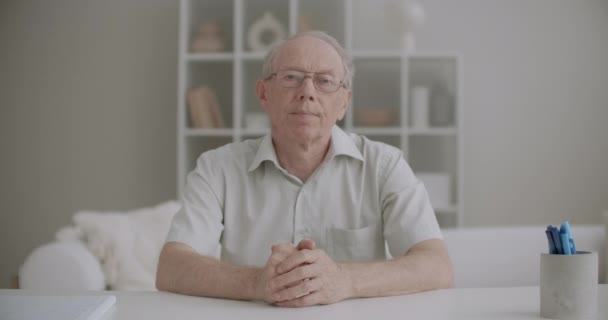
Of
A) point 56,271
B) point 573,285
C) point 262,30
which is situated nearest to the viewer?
point 573,285

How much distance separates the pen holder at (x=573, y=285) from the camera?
0.89 meters

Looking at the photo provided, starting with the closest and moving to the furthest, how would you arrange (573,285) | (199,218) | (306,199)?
1. (573,285)
2. (199,218)
3. (306,199)

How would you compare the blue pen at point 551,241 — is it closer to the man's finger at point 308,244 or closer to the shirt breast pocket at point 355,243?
the man's finger at point 308,244

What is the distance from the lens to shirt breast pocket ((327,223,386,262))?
1.54m

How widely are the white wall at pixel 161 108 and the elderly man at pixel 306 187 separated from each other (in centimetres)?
197

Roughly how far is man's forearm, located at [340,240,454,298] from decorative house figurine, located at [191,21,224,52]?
2146mm

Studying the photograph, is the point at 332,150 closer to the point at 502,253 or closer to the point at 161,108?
the point at 502,253

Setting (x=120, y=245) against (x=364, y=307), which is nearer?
(x=364, y=307)

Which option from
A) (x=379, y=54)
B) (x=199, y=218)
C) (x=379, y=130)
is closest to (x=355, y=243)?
(x=199, y=218)

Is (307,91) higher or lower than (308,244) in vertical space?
higher

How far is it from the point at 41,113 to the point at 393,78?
2.05 metres

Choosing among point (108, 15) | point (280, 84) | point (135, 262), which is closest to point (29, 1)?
point (108, 15)

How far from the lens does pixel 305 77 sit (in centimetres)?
152

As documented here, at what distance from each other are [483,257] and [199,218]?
1190 mm
